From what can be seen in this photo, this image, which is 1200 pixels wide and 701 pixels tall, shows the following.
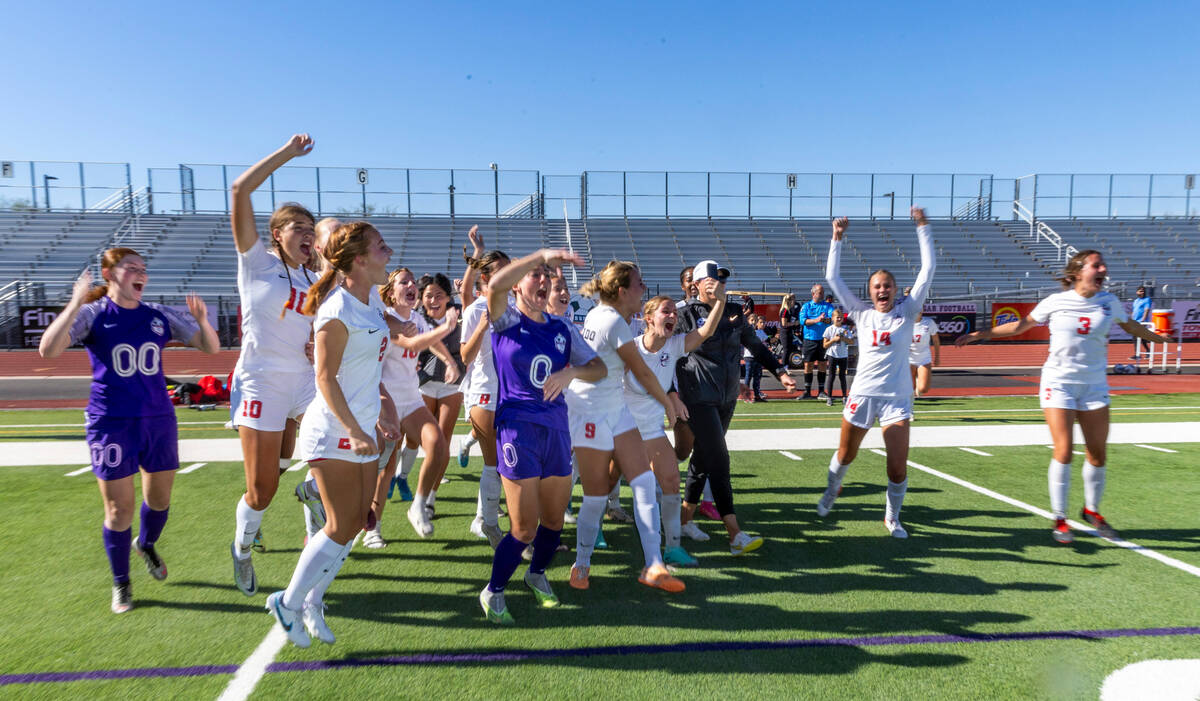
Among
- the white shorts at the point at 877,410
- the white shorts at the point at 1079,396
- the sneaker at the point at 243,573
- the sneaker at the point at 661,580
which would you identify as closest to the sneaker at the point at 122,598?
the sneaker at the point at 243,573

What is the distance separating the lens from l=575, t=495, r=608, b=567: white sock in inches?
154

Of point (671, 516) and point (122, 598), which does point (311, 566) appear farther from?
point (671, 516)

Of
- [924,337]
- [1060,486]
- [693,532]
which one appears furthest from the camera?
[924,337]

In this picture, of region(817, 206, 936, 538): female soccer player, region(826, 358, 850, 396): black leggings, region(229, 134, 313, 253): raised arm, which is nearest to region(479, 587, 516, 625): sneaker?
region(229, 134, 313, 253): raised arm

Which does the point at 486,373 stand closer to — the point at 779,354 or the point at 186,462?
the point at 186,462

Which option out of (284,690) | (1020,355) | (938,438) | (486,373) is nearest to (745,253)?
(1020,355)

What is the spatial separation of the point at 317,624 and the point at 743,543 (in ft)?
9.02

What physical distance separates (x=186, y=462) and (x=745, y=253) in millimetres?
28088

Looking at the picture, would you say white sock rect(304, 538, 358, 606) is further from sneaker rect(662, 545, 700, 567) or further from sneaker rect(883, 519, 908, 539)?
sneaker rect(883, 519, 908, 539)

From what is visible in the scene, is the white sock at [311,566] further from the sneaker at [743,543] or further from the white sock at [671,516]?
the sneaker at [743,543]

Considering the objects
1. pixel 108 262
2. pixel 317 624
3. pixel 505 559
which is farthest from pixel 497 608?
pixel 108 262

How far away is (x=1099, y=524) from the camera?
16.2ft

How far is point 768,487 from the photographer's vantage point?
6.43 meters

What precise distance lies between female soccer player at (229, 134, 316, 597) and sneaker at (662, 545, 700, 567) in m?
2.47
